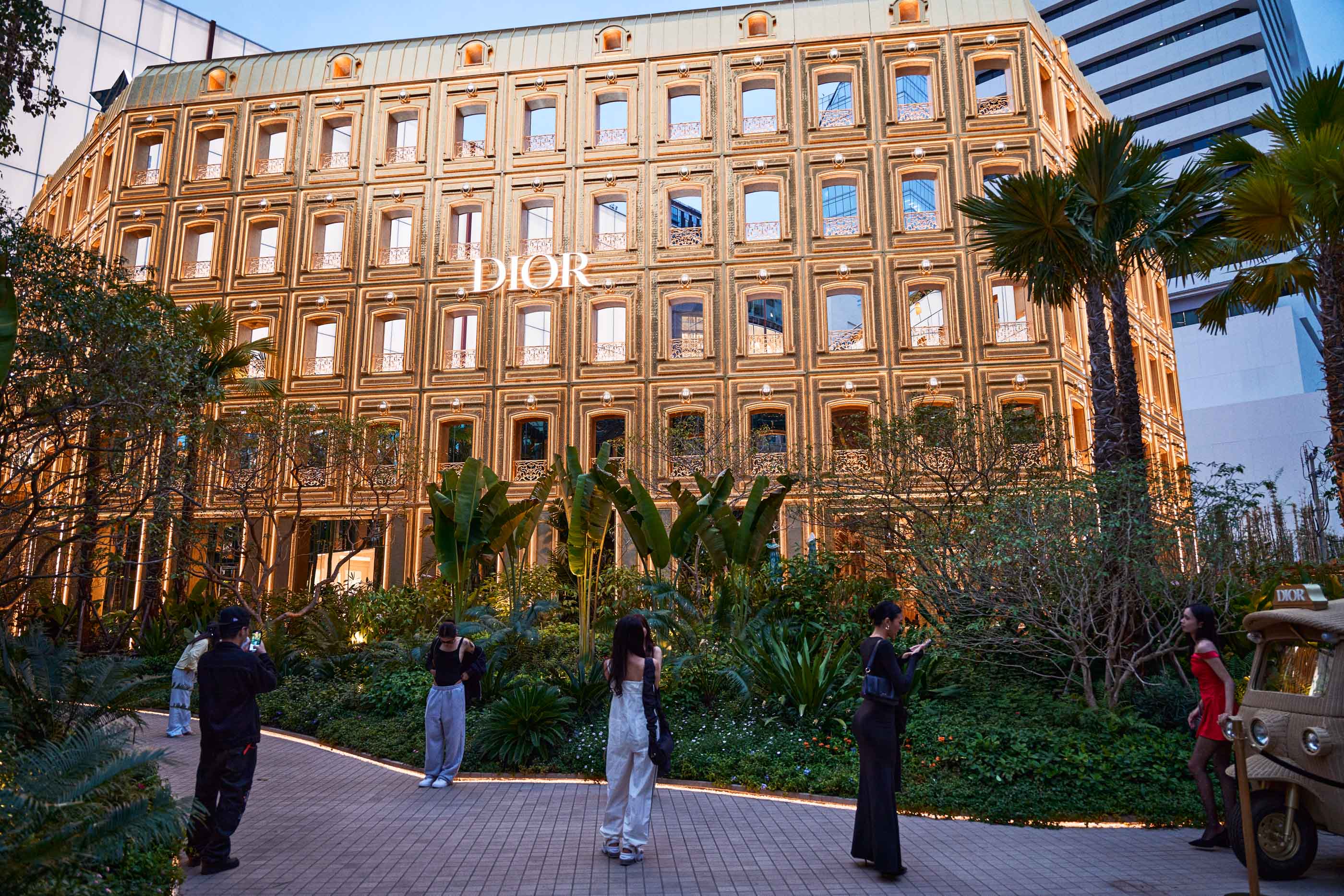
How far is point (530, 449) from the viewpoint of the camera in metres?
25.5

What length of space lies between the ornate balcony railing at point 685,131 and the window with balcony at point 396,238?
26.3 feet

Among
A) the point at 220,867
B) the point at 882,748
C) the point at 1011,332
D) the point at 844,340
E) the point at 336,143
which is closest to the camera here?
the point at 882,748

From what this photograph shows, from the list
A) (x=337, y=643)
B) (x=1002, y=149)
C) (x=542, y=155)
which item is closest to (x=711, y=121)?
(x=542, y=155)

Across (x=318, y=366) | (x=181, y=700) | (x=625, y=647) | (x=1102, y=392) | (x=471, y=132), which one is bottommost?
(x=181, y=700)

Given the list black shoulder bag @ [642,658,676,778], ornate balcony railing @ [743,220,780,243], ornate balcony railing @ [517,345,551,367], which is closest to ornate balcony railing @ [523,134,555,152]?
ornate balcony railing @ [517,345,551,367]

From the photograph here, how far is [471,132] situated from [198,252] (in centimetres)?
922

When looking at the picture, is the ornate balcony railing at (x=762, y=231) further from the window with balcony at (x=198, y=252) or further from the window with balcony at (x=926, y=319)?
the window with balcony at (x=198, y=252)

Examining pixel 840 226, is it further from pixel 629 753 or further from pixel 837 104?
pixel 629 753

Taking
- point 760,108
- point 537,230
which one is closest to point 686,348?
point 537,230

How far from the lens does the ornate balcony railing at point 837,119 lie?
84.9 ft

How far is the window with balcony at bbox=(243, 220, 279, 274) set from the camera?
27.4 meters

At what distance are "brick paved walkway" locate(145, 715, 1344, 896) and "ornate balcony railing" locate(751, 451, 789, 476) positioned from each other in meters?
14.7

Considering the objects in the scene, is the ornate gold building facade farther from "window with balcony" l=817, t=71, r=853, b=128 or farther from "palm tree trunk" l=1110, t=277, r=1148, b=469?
"palm tree trunk" l=1110, t=277, r=1148, b=469

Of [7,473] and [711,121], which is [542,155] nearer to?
[711,121]
